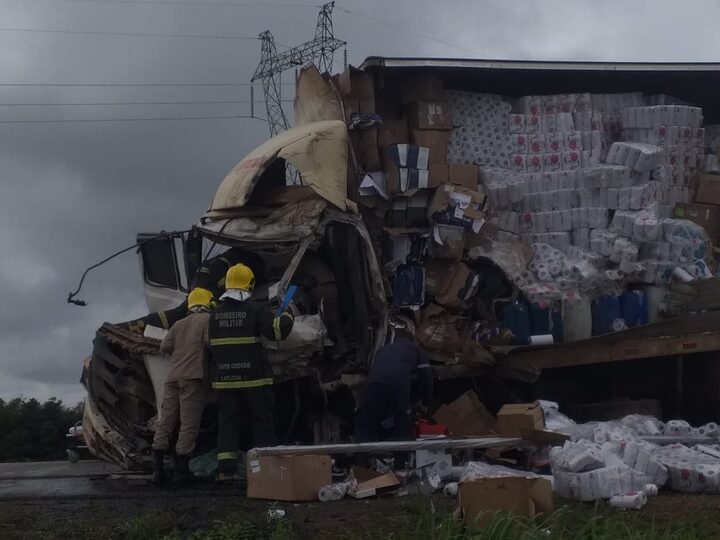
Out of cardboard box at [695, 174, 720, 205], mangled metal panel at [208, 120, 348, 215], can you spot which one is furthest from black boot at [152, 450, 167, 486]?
cardboard box at [695, 174, 720, 205]

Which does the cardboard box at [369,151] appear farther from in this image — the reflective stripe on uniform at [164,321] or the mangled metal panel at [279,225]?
the reflective stripe on uniform at [164,321]

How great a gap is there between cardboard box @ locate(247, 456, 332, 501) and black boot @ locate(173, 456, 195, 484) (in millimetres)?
1533

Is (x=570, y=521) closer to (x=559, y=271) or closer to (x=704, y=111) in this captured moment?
(x=559, y=271)

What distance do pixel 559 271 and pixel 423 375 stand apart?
2.26 meters

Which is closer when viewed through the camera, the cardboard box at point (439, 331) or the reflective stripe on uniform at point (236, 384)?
the reflective stripe on uniform at point (236, 384)

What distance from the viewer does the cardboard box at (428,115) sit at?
34.4ft

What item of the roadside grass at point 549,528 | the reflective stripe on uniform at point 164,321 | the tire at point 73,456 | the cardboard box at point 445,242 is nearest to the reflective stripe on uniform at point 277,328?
the reflective stripe on uniform at point 164,321

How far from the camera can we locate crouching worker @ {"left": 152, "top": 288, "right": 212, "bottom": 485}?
8.73 m

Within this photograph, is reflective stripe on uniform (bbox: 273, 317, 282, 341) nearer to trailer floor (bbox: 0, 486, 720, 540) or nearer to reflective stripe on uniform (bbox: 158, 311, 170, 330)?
trailer floor (bbox: 0, 486, 720, 540)

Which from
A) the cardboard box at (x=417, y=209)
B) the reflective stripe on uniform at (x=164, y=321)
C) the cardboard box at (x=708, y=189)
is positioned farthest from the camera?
the cardboard box at (x=708, y=189)

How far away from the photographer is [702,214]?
1101 centimetres

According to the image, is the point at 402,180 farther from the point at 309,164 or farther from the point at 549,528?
the point at 549,528

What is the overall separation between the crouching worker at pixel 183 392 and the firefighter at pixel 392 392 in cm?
132

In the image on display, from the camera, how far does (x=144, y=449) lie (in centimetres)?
942
